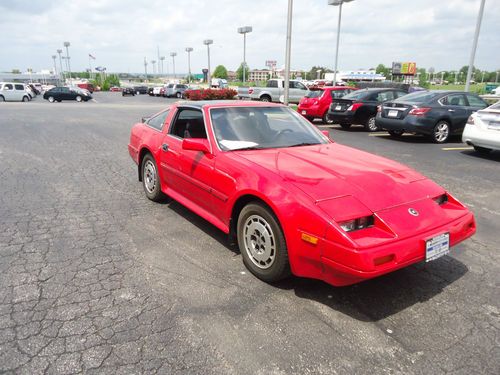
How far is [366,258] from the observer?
255 cm

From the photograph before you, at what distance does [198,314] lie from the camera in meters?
2.82

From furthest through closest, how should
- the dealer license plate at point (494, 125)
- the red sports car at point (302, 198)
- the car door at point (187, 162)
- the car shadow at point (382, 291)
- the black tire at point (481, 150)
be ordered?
1. the black tire at point (481, 150)
2. the dealer license plate at point (494, 125)
3. the car door at point (187, 162)
4. the car shadow at point (382, 291)
5. the red sports car at point (302, 198)

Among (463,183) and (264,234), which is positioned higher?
(264,234)

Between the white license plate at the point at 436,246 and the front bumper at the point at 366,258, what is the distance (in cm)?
4

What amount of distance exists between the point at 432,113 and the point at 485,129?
2.26m

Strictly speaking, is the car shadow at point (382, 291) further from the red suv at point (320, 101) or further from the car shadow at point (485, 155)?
the red suv at point (320, 101)

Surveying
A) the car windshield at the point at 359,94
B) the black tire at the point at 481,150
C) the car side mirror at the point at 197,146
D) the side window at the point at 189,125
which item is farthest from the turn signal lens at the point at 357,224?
the car windshield at the point at 359,94

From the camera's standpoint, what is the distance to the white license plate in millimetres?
2820

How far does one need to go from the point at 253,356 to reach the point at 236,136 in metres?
2.30

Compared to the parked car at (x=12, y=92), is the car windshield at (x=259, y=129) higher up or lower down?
higher up

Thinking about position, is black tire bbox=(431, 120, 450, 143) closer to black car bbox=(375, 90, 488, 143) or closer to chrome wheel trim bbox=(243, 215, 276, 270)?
black car bbox=(375, 90, 488, 143)

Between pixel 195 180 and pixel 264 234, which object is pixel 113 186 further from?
pixel 264 234

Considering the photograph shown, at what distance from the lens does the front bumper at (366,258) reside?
8.37 ft

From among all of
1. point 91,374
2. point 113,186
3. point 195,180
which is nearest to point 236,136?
point 195,180
